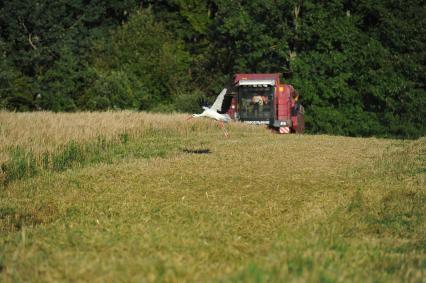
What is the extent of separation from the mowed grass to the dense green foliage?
78.2ft

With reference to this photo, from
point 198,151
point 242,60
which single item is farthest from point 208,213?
point 242,60

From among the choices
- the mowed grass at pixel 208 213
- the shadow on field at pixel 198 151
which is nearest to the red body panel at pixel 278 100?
the shadow on field at pixel 198 151

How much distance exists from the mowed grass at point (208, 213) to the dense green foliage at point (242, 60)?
2383cm

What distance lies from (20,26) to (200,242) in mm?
43997

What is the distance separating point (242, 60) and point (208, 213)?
35733mm

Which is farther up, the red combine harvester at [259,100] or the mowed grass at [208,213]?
the red combine harvester at [259,100]

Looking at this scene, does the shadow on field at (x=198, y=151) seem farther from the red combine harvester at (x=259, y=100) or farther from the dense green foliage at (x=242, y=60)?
the dense green foliage at (x=242, y=60)

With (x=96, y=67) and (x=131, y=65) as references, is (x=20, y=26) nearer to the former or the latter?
(x=96, y=67)

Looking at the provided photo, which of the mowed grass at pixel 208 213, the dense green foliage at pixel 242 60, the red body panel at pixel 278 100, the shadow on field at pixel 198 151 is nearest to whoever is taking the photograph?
the mowed grass at pixel 208 213

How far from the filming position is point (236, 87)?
30.1 metres

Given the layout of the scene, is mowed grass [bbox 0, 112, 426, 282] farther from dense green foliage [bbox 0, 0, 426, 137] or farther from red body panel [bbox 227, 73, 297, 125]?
dense green foliage [bbox 0, 0, 426, 137]

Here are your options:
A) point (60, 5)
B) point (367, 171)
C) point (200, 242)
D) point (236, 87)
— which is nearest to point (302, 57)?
point (236, 87)

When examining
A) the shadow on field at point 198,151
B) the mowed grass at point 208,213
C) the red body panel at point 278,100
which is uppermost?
the red body panel at point 278,100

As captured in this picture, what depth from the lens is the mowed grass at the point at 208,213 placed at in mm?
4867
